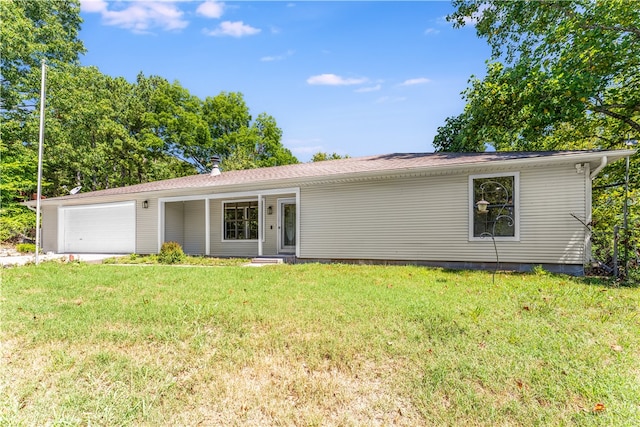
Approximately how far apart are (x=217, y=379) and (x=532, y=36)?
52.2 ft

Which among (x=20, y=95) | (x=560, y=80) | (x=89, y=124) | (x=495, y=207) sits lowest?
(x=495, y=207)

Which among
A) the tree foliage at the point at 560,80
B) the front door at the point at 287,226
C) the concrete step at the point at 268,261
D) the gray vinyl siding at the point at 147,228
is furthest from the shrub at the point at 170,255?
the tree foliage at the point at 560,80

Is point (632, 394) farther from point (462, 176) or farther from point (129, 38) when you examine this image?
point (129, 38)

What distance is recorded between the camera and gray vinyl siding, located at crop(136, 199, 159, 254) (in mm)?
13523

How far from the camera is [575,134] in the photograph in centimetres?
1400

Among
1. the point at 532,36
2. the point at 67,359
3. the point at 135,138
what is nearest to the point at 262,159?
the point at 135,138

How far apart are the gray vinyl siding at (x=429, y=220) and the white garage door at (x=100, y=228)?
827 centimetres

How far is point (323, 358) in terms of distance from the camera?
3.22m

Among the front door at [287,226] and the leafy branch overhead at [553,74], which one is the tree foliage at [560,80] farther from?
the front door at [287,226]

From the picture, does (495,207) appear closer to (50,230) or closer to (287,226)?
(287,226)

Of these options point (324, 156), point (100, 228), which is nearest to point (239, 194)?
point (100, 228)

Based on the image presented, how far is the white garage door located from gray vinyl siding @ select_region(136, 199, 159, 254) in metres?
0.25

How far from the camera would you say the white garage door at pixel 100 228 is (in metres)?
14.1

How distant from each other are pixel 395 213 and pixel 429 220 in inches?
37.4
